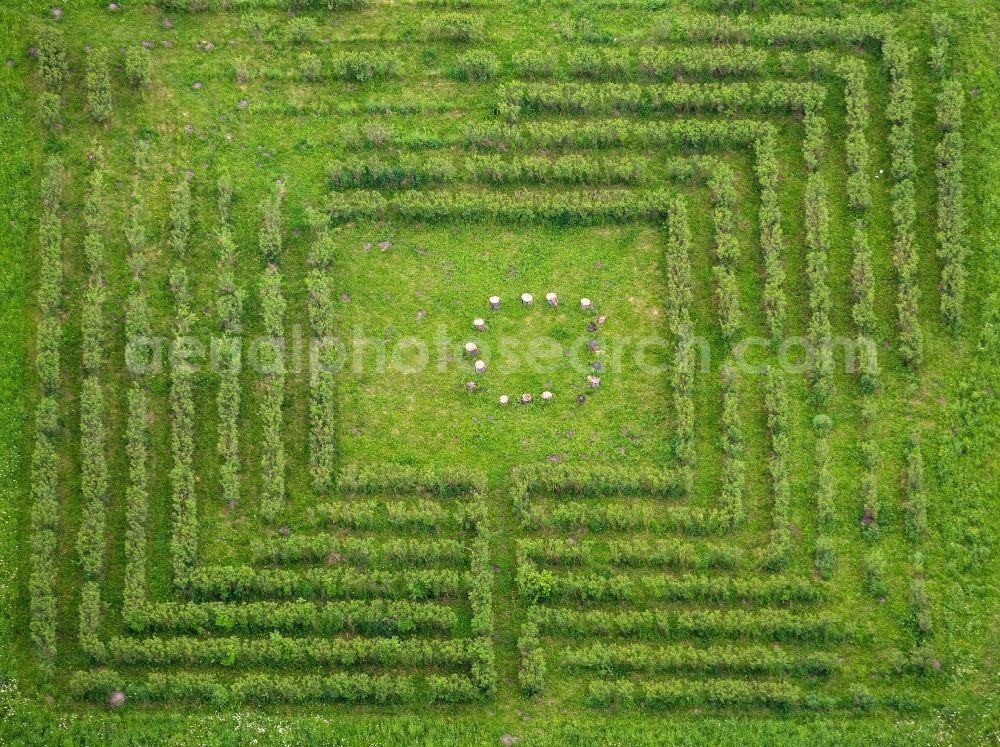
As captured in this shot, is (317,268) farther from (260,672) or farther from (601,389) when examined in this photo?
(260,672)

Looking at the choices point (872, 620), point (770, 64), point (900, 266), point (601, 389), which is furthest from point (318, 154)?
point (872, 620)

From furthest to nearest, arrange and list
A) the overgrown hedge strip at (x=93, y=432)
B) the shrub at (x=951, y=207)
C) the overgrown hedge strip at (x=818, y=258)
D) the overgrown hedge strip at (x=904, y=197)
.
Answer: the shrub at (x=951, y=207) → the overgrown hedge strip at (x=904, y=197) → the overgrown hedge strip at (x=818, y=258) → the overgrown hedge strip at (x=93, y=432)

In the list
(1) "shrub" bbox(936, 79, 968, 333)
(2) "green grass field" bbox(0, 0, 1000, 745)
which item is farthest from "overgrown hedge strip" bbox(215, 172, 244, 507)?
(1) "shrub" bbox(936, 79, 968, 333)

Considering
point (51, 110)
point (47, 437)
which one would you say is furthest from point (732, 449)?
point (51, 110)

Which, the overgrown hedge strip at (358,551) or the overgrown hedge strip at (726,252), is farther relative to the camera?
the overgrown hedge strip at (726,252)

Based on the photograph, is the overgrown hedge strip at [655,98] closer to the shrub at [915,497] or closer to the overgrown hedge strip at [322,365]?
the overgrown hedge strip at [322,365]

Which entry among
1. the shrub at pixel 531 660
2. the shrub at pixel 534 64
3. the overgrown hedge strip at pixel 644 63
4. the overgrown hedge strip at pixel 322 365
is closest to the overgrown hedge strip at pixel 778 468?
the shrub at pixel 531 660

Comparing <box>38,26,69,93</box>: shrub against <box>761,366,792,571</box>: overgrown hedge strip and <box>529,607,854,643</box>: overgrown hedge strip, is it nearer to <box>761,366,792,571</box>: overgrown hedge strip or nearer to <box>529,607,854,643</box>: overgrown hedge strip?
<box>529,607,854,643</box>: overgrown hedge strip
